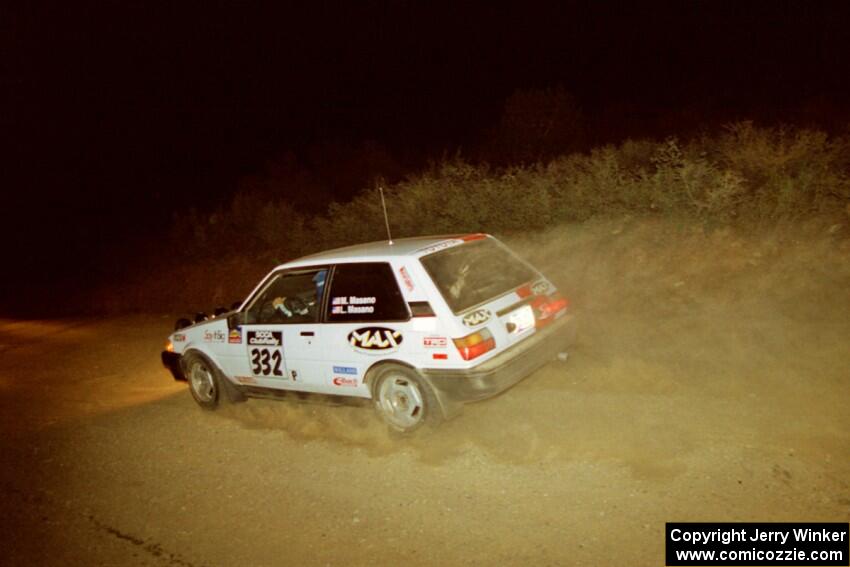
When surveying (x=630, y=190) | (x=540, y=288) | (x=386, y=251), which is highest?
(x=630, y=190)

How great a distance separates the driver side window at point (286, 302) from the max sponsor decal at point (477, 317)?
1491mm

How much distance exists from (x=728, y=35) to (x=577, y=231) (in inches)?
908

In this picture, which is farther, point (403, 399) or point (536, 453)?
point (403, 399)

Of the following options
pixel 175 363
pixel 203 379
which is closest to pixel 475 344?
pixel 203 379

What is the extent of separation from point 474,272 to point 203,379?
341 cm

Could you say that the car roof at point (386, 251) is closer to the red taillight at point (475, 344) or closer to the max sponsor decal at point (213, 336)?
the red taillight at point (475, 344)

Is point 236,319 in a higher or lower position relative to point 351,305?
lower

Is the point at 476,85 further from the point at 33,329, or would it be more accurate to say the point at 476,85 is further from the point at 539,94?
the point at 33,329

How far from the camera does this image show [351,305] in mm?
5605

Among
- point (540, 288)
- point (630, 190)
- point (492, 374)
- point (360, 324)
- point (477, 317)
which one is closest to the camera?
point (492, 374)

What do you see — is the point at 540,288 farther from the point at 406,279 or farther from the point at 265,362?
the point at 265,362

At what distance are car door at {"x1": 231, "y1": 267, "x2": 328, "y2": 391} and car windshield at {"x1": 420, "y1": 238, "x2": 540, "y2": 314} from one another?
1157 mm

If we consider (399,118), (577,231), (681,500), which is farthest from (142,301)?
(399,118)

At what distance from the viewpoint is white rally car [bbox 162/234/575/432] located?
16.7 feet
